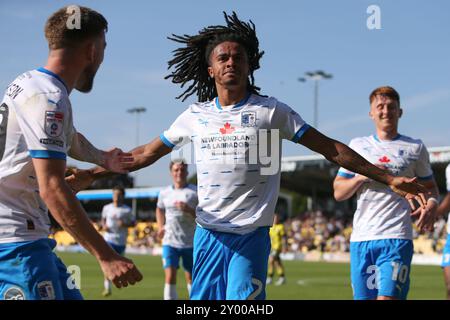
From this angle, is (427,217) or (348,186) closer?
(427,217)

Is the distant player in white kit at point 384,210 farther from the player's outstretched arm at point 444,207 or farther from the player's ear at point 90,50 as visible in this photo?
the player's ear at point 90,50

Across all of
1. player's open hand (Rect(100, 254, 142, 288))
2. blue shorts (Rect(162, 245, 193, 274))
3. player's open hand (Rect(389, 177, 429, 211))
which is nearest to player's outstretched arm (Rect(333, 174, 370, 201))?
player's open hand (Rect(389, 177, 429, 211))

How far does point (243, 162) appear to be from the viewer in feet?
19.6

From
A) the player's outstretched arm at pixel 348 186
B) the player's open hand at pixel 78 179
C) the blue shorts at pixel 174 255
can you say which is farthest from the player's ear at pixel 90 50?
the blue shorts at pixel 174 255

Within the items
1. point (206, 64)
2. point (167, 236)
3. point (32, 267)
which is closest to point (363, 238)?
point (206, 64)

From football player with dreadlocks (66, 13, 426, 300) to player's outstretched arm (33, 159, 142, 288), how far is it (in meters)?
1.92

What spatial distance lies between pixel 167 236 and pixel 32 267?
1062 centimetres

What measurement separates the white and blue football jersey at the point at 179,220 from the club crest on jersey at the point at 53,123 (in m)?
10.6

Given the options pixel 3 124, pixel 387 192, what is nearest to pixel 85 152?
pixel 3 124

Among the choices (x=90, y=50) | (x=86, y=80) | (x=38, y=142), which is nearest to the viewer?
(x=38, y=142)

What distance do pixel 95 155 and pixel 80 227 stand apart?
144 centimetres

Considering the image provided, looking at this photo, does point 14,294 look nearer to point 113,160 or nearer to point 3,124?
point 3,124

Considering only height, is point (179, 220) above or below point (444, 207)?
below

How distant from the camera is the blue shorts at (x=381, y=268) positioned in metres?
7.82
